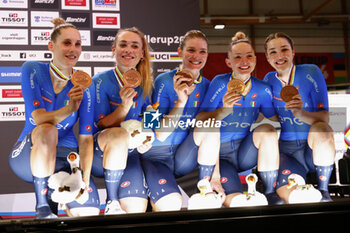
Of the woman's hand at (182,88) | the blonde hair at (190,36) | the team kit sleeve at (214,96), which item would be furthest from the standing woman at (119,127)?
the team kit sleeve at (214,96)

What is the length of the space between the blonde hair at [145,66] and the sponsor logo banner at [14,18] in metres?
0.70

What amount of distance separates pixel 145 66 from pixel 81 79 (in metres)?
0.50

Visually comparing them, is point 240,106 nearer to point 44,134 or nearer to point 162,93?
point 162,93

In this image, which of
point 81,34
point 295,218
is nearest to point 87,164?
point 81,34

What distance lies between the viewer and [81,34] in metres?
2.76

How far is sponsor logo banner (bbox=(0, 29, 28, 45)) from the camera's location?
8.81 ft

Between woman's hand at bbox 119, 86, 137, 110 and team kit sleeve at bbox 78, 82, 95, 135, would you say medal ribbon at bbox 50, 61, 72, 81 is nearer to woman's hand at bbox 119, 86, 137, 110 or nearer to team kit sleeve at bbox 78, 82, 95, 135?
team kit sleeve at bbox 78, 82, 95, 135

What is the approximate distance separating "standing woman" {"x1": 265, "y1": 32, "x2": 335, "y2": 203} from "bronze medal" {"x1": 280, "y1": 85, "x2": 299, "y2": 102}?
0.9 inches

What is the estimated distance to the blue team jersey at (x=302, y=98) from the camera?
115 inches

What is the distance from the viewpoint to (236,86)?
2883 millimetres

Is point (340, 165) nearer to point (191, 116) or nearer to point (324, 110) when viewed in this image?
point (324, 110)

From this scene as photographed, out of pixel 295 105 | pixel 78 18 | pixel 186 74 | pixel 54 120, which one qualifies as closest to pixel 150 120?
pixel 186 74

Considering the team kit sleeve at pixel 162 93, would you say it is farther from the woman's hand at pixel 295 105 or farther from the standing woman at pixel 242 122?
the woman's hand at pixel 295 105

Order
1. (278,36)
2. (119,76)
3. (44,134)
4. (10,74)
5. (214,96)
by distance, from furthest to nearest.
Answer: (278,36) → (214,96) → (119,76) → (10,74) → (44,134)
